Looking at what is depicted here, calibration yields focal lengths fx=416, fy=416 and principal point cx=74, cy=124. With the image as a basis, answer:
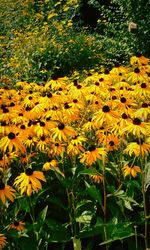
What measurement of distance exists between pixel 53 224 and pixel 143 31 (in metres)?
5.06

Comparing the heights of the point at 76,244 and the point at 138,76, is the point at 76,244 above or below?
below

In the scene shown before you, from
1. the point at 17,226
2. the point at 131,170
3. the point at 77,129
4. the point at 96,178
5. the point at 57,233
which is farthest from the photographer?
the point at 77,129

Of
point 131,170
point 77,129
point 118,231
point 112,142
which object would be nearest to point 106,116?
point 112,142

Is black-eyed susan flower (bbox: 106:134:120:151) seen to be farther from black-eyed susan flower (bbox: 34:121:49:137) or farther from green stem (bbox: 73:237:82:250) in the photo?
→ green stem (bbox: 73:237:82:250)

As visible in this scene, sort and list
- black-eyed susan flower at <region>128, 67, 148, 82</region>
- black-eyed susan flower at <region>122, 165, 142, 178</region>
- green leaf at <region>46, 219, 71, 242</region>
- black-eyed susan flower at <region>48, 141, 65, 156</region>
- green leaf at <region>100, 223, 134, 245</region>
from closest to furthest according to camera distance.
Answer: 1. green leaf at <region>100, 223, 134, 245</region>
2. green leaf at <region>46, 219, 71, 242</region>
3. black-eyed susan flower at <region>122, 165, 142, 178</region>
4. black-eyed susan flower at <region>48, 141, 65, 156</region>
5. black-eyed susan flower at <region>128, 67, 148, 82</region>

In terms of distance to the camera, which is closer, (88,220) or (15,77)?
(88,220)

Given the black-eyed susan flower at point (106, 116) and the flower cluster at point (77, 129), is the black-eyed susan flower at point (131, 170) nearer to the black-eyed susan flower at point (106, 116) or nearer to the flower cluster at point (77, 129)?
the flower cluster at point (77, 129)

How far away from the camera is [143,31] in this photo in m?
6.75

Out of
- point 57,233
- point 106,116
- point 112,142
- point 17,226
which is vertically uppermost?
point 106,116

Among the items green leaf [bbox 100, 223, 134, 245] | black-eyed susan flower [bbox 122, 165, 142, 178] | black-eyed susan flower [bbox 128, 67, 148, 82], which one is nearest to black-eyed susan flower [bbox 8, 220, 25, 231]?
green leaf [bbox 100, 223, 134, 245]

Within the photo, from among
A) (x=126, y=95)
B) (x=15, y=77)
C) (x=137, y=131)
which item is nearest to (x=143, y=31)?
(x=15, y=77)

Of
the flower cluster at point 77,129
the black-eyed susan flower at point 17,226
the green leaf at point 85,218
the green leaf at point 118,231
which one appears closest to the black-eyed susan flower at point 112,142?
the flower cluster at point 77,129

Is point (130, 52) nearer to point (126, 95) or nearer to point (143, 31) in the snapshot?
point (143, 31)

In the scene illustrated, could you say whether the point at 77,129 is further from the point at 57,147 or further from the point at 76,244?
the point at 76,244
